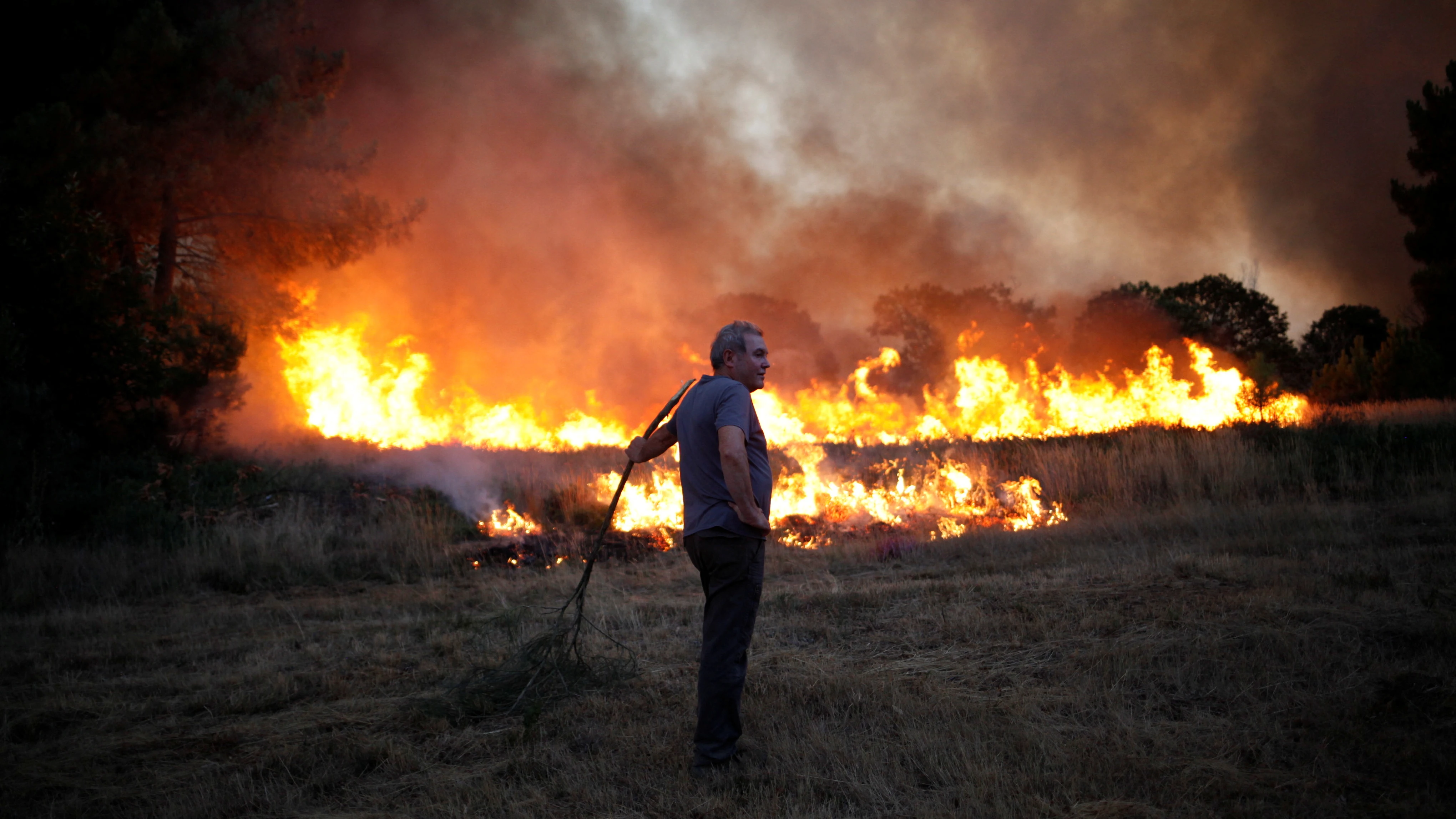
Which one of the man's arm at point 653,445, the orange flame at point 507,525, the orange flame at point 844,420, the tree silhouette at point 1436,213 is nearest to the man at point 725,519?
the man's arm at point 653,445

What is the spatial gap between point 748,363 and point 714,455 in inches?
18.5

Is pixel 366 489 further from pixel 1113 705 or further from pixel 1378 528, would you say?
pixel 1378 528

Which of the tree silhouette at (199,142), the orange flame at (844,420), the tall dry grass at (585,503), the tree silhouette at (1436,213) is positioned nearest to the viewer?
the tall dry grass at (585,503)

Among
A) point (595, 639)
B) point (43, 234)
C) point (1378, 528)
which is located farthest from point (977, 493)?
point (43, 234)

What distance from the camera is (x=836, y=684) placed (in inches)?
195

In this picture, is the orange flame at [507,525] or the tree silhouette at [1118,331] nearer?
the orange flame at [507,525]

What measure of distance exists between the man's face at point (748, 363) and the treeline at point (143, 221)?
10.3 m

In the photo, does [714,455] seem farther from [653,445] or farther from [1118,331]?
[1118,331]

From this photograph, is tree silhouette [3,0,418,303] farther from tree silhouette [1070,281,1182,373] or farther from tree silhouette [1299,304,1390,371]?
tree silhouette [1299,304,1390,371]

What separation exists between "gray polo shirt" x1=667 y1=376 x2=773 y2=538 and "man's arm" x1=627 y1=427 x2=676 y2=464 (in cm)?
33

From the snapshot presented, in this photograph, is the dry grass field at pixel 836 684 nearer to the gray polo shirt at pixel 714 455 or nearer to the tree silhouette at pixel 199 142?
the gray polo shirt at pixel 714 455

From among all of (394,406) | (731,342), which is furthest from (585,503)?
(394,406)

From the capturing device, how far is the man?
11.9 ft

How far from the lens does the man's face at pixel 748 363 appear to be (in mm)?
3887
